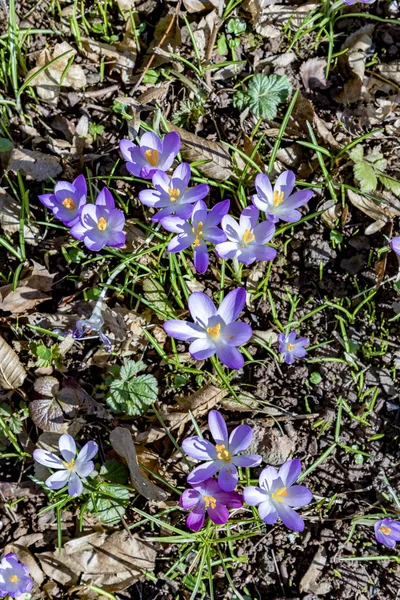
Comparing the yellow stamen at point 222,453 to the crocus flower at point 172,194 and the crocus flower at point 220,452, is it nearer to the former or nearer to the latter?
the crocus flower at point 220,452

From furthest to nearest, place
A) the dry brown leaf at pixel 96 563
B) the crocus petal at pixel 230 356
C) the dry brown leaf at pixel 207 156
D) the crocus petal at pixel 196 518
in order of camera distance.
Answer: the dry brown leaf at pixel 207 156 → the dry brown leaf at pixel 96 563 → the crocus petal at pixel 196 518 → the crocus petal at pixel 230 356

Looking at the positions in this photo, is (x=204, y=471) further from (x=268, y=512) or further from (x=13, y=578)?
(x=13, y=578)

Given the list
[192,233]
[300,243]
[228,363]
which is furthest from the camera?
[300,243]

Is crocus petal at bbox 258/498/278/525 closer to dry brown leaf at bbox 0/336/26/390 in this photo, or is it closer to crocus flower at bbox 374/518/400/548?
crocus flower at bbox 374/518/400/548

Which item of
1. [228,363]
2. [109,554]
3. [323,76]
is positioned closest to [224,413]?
[228,363]

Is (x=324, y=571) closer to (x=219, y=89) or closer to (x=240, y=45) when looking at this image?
(x=219, y=89)

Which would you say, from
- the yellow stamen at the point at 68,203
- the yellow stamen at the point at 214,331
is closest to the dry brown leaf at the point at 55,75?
the yellow stamen at the point at 68,203
